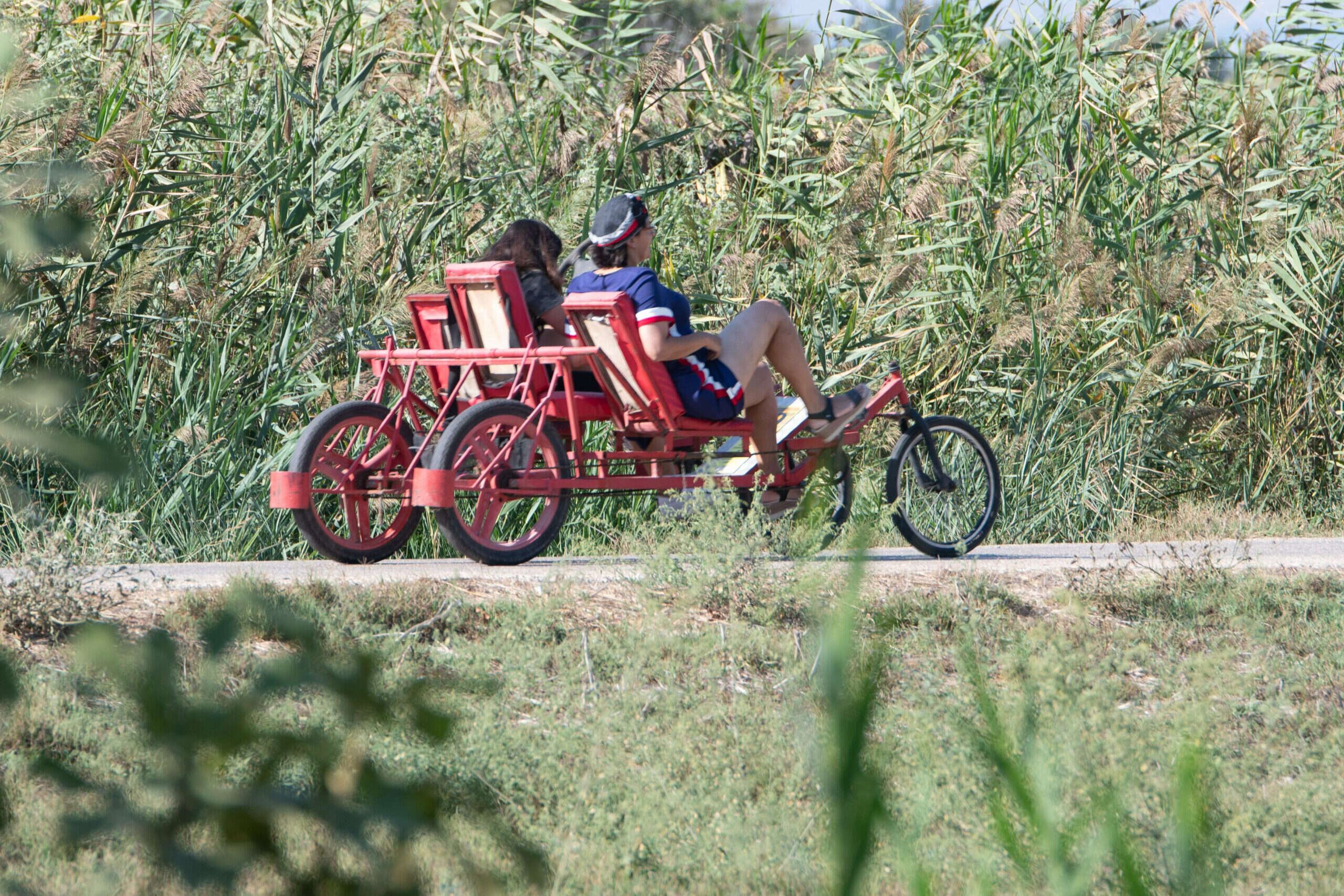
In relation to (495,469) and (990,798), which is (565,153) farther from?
(990,798)

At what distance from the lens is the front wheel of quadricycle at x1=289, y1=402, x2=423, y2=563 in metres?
5.50

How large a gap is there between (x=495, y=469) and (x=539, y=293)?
1.00 m

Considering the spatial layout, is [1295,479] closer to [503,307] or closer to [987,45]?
[987,45]

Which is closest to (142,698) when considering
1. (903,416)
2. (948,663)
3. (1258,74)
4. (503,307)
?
(948,663)

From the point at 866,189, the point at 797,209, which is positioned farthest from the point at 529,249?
the point at 866,189

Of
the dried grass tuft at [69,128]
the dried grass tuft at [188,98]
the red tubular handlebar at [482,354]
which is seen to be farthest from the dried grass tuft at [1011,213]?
the dried grass tuft at [69,128]

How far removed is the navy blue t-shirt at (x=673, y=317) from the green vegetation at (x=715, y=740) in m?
1.33

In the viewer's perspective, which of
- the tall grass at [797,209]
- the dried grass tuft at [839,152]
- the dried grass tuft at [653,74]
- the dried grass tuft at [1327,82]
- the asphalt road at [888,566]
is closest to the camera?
the asphalt road at [888,566]

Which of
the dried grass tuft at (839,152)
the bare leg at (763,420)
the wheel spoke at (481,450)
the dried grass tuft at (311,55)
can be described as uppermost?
the dried grass tuft at (311,55)

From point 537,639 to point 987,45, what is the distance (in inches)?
243

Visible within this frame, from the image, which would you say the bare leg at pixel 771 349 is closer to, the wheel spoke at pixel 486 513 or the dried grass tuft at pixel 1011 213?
the wheel spoke at pixel 486 513

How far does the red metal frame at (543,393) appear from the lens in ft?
18.2

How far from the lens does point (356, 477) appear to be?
5.64 metres

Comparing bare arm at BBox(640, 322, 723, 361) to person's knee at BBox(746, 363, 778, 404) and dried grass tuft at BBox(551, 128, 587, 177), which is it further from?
dried grass tuft at BBox(551, 128, 587, 177)
